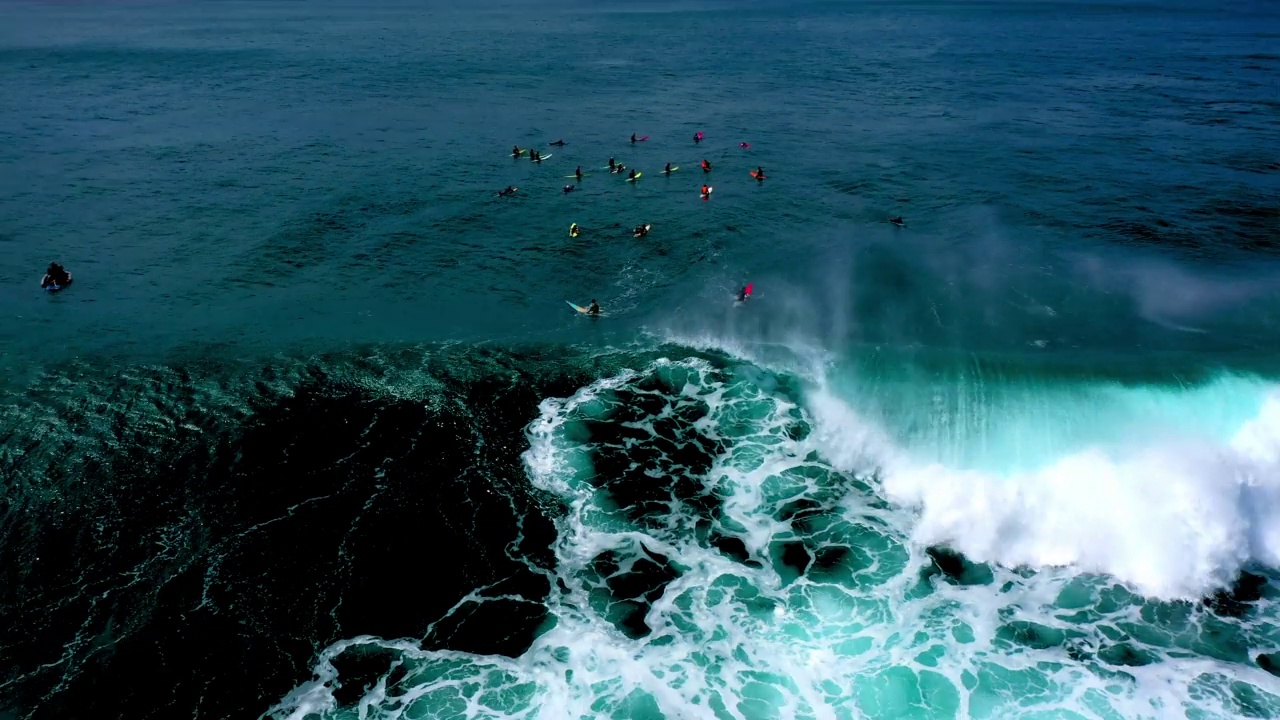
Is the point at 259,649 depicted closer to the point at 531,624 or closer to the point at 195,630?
the point at 195,630

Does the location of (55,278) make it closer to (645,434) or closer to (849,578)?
(645,434)

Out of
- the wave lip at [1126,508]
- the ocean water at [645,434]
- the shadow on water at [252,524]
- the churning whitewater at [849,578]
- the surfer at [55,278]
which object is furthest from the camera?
the surfer at [55,278]

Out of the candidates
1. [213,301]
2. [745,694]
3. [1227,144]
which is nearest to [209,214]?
[213,301]

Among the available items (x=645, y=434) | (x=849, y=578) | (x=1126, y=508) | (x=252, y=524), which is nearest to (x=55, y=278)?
(x=252, y=524)

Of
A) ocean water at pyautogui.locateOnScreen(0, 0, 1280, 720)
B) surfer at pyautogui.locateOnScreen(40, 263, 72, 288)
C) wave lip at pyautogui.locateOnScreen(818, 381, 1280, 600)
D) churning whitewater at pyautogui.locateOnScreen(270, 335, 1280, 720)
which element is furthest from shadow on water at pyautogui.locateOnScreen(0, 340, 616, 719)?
wave lip at pyautogui.locateOnScreen(818, 381, 1280, 600)

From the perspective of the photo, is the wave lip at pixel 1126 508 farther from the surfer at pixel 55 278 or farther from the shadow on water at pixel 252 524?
the surfer at pixel 55 278

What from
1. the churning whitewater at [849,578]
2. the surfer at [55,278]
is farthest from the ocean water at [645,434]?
the surfer at [55,278]

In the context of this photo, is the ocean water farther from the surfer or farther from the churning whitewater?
the surfer
